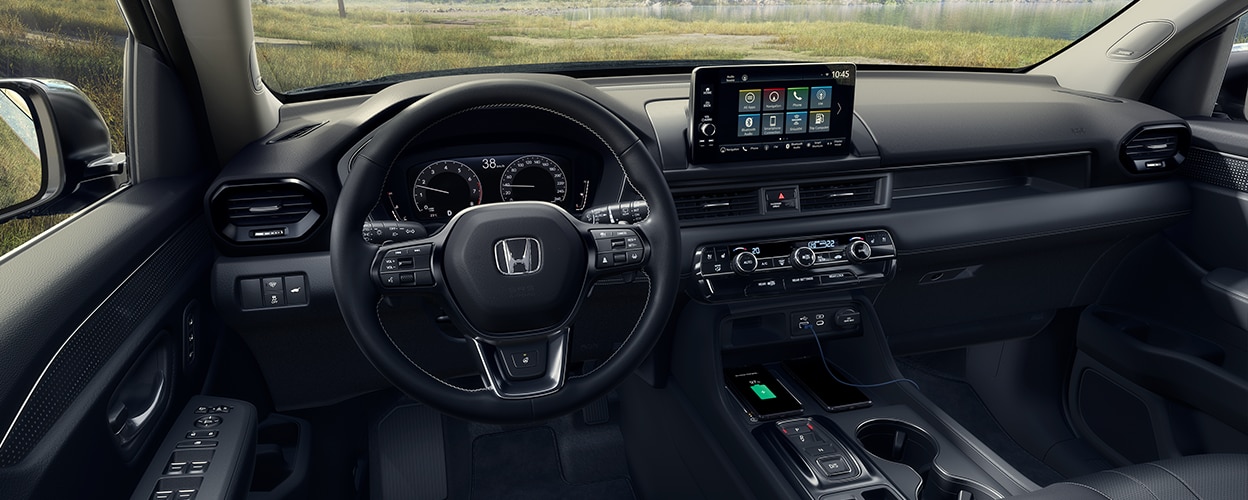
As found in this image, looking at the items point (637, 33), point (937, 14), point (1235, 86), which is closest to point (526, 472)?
point (637, 33)

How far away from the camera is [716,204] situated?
196cm

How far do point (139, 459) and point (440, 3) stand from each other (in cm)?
163

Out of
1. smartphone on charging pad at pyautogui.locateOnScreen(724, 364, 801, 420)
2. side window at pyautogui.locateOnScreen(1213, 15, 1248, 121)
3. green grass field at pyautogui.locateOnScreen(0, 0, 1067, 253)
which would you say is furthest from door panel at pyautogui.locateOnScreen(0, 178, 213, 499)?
side window at pyautogui.locateOnScreen(1213, 15, 1248, 121)

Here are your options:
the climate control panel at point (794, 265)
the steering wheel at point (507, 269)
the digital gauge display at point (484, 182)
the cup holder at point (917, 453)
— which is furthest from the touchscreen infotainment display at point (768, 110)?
the cup holder at point (917, 453)

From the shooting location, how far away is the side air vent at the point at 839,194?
2020 millimetres

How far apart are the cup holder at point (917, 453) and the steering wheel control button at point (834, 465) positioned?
0.52 feet

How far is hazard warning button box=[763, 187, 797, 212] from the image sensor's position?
1.98 m

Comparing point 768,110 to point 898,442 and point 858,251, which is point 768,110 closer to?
point 858,251

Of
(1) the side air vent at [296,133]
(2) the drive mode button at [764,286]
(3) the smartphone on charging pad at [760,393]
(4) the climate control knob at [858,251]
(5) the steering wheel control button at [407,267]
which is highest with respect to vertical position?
(1) the side air vent at [296,133]

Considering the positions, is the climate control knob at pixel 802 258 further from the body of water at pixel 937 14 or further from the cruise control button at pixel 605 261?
the body of water at pixel 937 14

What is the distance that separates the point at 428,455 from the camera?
2.35m

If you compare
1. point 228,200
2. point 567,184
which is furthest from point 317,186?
point 567,184

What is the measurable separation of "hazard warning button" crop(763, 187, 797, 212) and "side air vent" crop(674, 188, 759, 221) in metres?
0.04

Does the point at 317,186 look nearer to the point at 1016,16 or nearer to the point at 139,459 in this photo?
the point at 139,459
